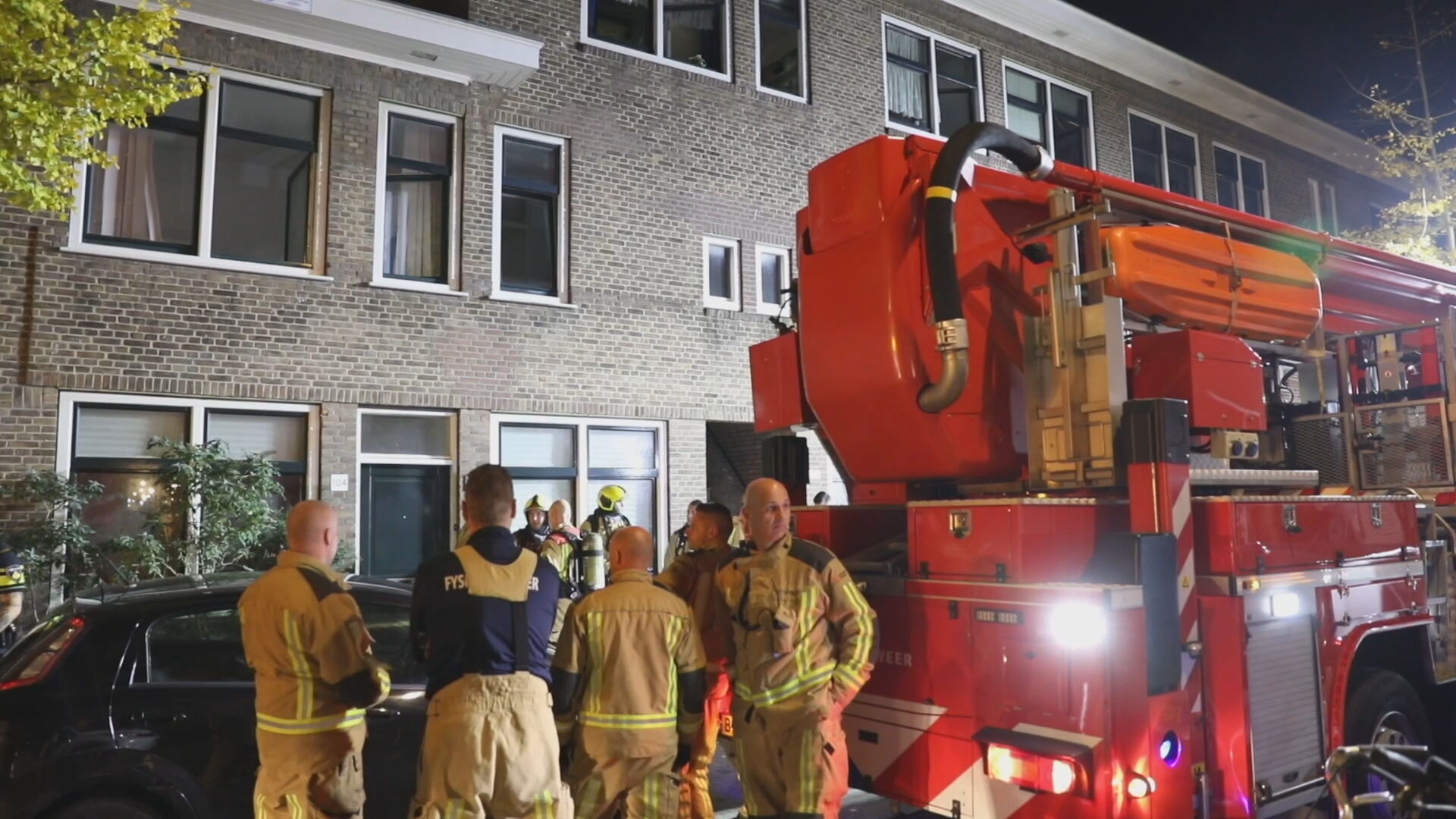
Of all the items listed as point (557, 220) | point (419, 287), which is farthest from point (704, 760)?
point (557, 220)

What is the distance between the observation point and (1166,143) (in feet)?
62.1

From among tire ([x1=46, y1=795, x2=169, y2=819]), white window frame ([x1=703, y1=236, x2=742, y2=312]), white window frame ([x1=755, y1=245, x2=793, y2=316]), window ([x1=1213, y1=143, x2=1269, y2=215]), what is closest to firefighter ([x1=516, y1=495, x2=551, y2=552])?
white window frame ([x1=703, y1=236, x2=742, y2=312])

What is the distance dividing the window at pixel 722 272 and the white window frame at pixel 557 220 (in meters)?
1.99

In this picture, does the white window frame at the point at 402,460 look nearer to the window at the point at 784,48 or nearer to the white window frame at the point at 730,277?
the white window frame at the point at 730,277

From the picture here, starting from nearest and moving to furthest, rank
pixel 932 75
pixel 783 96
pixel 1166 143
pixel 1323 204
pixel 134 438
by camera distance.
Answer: pixel 134 438 → pixel 783 96 → pixel 932 75 → pixel 1166 143 → pixel 1323 204

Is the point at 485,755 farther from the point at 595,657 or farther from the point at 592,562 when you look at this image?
the point at 592,562

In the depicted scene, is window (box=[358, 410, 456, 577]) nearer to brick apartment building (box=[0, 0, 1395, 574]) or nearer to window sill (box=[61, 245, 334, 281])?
brick apartment building (box=[0, 0, 1395, 574])

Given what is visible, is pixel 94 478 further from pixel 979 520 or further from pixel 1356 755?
pixel 1356 755

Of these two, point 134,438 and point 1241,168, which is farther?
point 1241,168

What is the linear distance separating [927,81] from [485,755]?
46.1ft

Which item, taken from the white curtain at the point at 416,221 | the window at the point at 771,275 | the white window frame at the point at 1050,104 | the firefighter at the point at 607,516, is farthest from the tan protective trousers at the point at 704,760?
the white window frame at the point at 1050,104

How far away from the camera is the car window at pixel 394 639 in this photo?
4.69m

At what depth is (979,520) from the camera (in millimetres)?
3984

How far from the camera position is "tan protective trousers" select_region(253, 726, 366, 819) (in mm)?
3576
